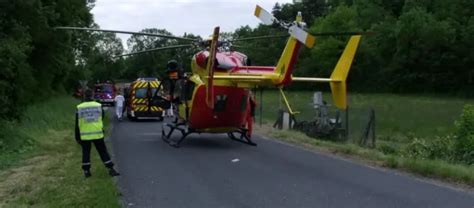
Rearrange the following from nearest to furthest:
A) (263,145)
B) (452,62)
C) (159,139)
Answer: (263,145), (159,139), (452,62)

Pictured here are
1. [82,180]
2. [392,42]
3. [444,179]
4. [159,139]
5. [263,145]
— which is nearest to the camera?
[82,180]

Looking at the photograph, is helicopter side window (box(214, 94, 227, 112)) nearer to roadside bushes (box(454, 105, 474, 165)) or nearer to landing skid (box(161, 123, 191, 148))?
landing skid (box(161, 123, 191, 148))

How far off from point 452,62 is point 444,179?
78.6 m

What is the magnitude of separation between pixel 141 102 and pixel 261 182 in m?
22.0

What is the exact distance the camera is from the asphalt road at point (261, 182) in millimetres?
10156

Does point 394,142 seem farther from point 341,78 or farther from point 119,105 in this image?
point 119,105

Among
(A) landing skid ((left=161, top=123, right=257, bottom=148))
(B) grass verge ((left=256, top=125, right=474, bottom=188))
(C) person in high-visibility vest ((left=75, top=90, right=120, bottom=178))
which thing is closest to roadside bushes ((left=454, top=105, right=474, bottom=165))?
(B) grass verge ((left=256, top=125, right=474, bottom=188))

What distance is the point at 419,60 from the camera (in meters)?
90.0

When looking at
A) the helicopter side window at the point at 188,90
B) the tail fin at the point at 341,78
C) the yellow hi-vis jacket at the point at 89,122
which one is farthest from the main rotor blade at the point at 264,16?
the helicopter side window at the point at 188,90

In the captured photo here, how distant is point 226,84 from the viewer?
60.5 ft

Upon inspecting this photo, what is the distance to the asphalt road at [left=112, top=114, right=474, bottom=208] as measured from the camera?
10156 mm

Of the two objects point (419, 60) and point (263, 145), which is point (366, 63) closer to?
point (419, 60)

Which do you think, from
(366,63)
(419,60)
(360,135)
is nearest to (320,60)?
(366,63)

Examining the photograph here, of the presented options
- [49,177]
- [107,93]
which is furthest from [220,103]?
[107,93]
